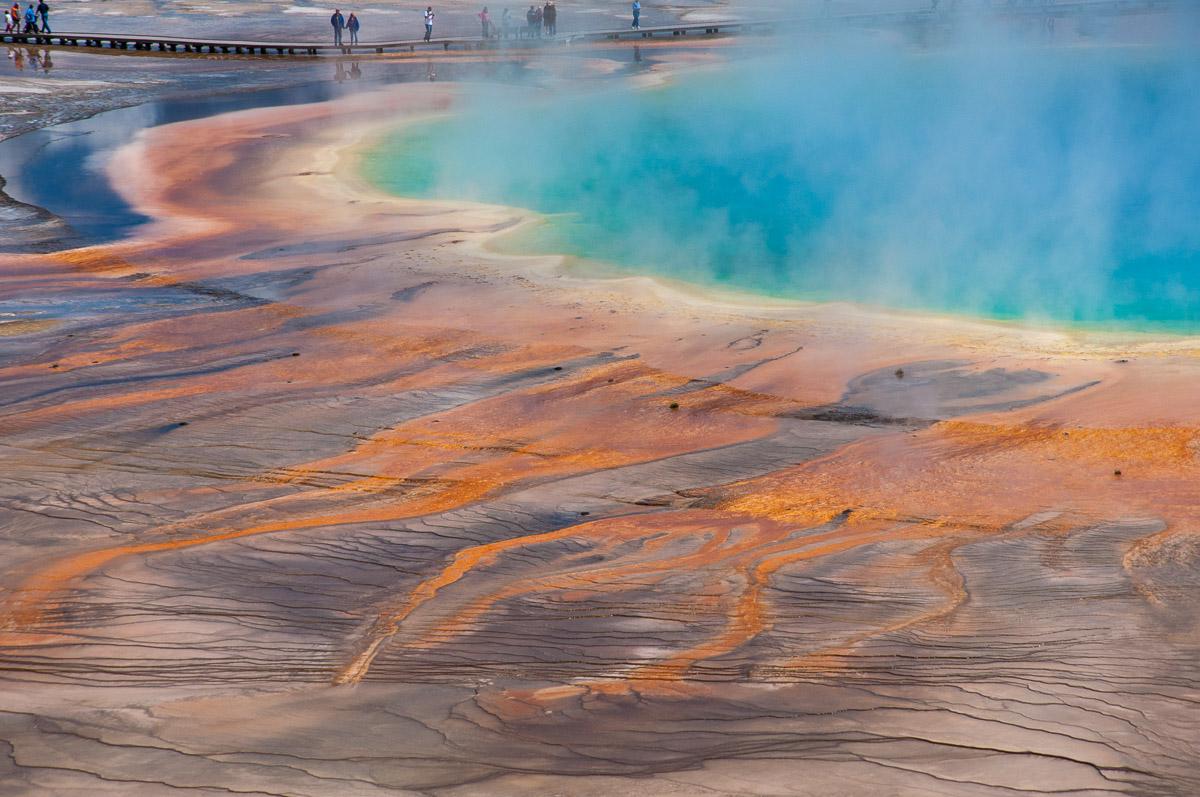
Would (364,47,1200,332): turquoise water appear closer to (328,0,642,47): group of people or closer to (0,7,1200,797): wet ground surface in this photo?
(0,7,1200,797): wet ground surface

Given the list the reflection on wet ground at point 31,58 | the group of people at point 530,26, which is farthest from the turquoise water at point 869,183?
the reflection on wet ground at point 31,58

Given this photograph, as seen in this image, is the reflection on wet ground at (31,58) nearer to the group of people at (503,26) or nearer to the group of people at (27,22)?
the group of people at (27,22)

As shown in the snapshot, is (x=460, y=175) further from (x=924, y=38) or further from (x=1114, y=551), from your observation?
(x=924, y=38)

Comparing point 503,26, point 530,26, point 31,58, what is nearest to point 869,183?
point 503,26

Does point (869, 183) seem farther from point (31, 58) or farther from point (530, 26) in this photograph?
point (31, 58)

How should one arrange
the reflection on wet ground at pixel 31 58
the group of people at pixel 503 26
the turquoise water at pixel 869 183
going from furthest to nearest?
the group of people at pixel 503 26, the reflection on wet ground at pixel 31 58, the turquoise water at pixel 869 183
